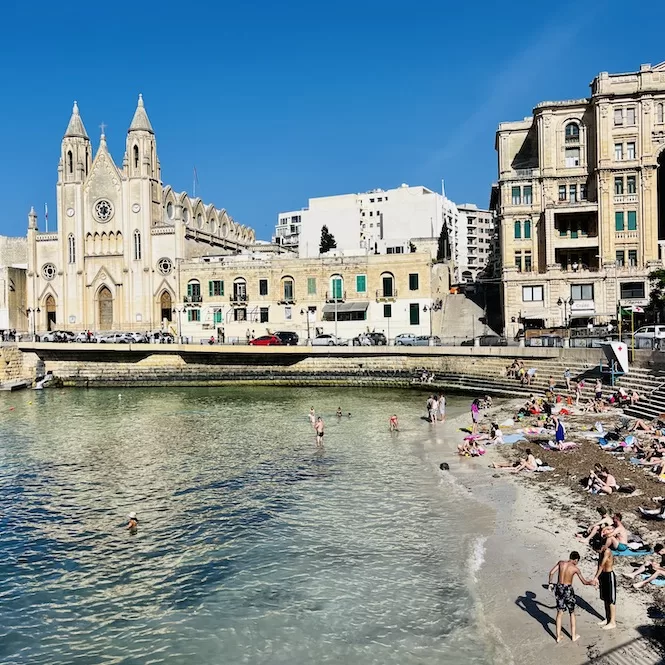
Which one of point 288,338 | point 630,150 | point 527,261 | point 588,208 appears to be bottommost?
point 288,338

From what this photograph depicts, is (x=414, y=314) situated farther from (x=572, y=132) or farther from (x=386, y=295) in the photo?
(x=572, y=132)

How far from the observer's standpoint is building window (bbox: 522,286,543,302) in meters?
54.1

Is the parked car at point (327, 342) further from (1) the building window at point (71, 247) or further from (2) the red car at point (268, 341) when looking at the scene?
(1) the building window at point (71, 247)

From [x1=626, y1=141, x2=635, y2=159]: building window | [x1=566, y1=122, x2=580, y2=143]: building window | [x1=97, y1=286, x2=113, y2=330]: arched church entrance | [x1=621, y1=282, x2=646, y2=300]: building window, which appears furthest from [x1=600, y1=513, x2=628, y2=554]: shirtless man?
[x1=97, y1=286, x2=113, y2=330]: arched church entrance

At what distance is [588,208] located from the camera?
54.2m

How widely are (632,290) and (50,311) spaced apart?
59.1 metres

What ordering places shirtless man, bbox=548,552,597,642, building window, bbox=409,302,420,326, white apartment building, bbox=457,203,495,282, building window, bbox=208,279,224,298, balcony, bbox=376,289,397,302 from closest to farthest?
1. shirtless man, bbox=548,552,597,642
2. building window, bbox=409,302,420,326
3. balcony, bbox=376,289,397,302
4. building window, bbox=208,279,224,298
5. white apartment building, bbox=457,203,495,282

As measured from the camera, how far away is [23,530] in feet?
59.0

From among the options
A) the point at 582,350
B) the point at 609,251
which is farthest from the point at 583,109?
the point at 582,350

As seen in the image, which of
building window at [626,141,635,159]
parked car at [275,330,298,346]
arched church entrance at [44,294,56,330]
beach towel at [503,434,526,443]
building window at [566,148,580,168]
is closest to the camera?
beach towel at [503,434,526,443]

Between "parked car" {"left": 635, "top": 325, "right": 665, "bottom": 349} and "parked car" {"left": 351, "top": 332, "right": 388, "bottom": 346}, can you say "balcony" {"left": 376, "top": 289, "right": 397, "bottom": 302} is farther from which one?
"parked car" {"left": 635, "top": 325, "right": 665, "bottom": 349}

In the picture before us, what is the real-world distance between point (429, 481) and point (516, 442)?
6.63 m

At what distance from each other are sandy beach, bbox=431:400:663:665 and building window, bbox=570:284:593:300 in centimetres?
3515

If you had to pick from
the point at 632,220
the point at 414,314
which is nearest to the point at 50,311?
the point at 414,314
